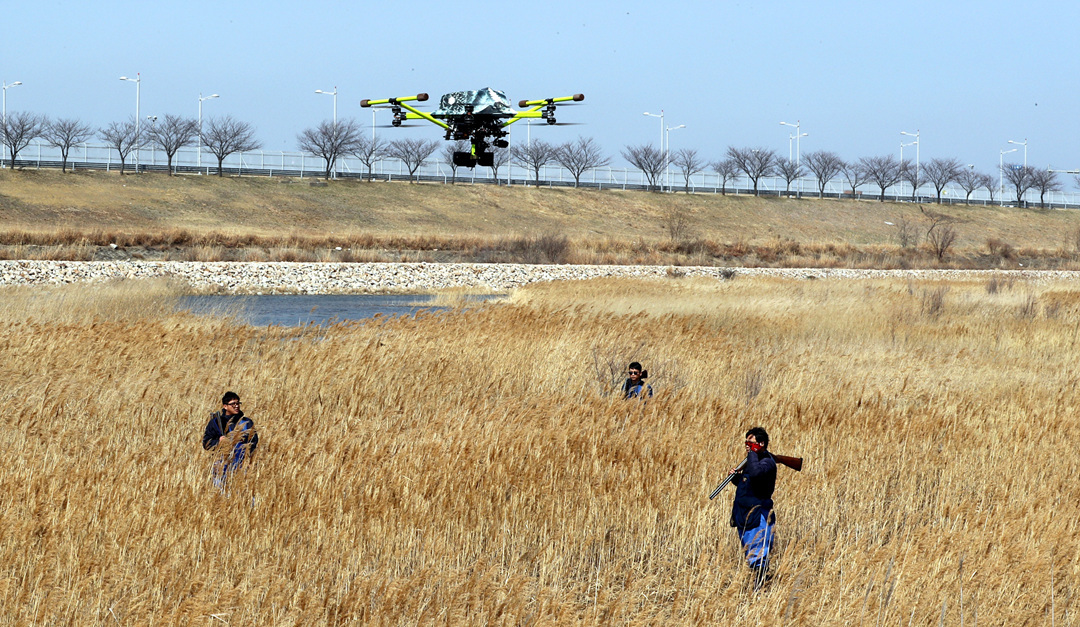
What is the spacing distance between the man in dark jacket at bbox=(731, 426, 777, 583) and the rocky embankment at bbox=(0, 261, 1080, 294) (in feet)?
119

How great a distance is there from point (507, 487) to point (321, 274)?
39.1 m

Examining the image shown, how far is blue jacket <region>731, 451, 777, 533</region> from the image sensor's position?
6.01m

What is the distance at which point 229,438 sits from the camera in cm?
714

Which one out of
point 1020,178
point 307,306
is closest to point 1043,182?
point 1020,178

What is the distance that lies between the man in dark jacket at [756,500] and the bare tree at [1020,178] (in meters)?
134

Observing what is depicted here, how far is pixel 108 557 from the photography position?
5527 millimetres

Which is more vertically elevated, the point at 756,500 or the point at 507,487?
the point at 756,500

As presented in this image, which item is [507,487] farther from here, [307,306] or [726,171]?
[726,171]

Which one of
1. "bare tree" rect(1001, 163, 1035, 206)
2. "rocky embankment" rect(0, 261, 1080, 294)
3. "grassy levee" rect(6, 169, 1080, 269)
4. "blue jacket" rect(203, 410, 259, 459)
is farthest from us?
"bare tree" rect(1001, 163, 1035, 206)

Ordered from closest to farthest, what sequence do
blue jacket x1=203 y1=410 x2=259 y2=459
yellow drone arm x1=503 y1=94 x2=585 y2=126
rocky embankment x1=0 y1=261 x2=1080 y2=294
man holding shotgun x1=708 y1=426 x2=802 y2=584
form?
man holding shotgun x1=708 y1=426 x2=802 y2=584, blue jacket x1=203 y1=410 x2=259 y2=459, yellow drone arm x1=503 y1=94 x2=585 y2=126, rocky embankment x1=0 y1=261 x2=1080 y2=294

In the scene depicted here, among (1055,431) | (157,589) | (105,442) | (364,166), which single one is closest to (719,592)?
(157,589)

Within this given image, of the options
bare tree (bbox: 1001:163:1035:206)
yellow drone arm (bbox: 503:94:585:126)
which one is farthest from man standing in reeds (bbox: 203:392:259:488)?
bare tree (bbox: 1001:163:1035:206)

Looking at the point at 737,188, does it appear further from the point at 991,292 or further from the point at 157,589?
the point at 157,589

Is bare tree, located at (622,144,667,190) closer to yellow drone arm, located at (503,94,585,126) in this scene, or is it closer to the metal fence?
the metal fence
